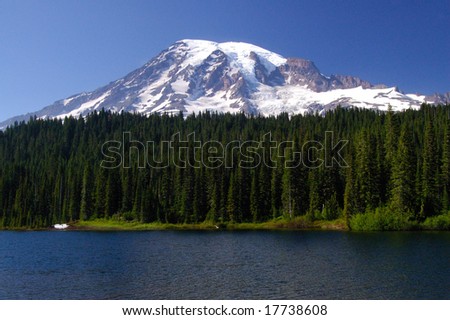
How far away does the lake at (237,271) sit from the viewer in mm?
38594

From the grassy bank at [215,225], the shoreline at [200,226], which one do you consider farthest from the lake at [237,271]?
the grassy bank at [215,225]

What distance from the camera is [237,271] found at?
48.1m

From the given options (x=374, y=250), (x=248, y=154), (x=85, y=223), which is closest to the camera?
(x=374, y=250)

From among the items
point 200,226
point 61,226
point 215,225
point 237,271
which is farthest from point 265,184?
point 237,271

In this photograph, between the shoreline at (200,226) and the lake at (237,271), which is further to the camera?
the shoreline at (200,226)

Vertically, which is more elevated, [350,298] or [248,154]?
[248,154]

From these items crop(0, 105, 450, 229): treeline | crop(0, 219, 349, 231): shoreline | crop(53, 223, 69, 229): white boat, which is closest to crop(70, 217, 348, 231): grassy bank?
crop(0, 219, 349, 231): shoreline

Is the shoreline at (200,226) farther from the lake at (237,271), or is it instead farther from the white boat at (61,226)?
the lake at (237,271)

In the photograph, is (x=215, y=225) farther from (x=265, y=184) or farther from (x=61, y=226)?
(x=61, y=226)

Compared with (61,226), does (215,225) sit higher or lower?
higher

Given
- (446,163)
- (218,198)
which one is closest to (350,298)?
(446,163)
